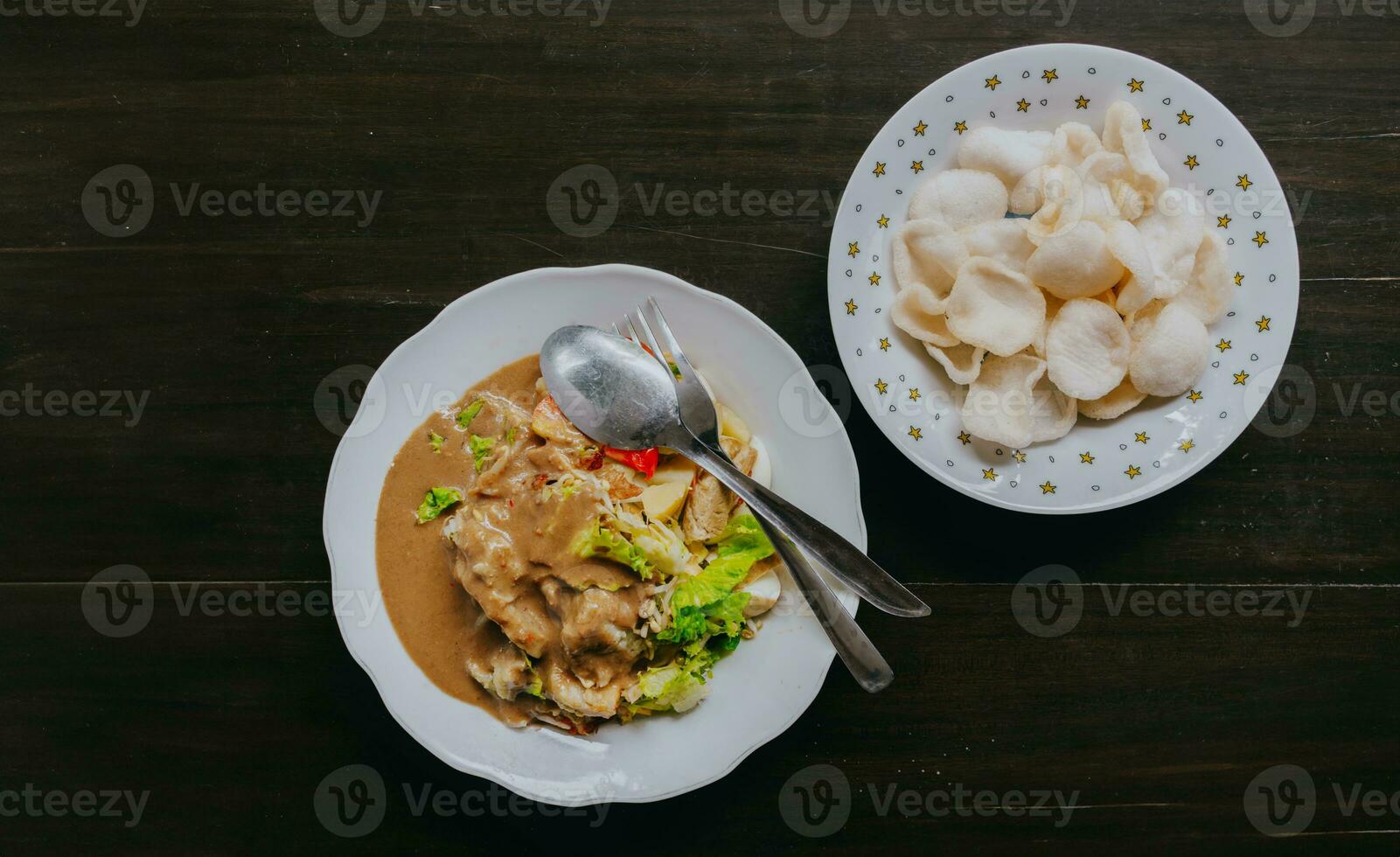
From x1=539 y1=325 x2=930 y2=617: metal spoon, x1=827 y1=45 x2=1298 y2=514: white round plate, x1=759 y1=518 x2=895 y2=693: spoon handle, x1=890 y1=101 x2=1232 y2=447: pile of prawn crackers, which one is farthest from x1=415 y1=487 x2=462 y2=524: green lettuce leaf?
x1=890 y1=101 x2=1232 y2=447: pile of prawn crackers

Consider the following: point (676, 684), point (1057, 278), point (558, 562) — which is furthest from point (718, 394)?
point (1057, 278)

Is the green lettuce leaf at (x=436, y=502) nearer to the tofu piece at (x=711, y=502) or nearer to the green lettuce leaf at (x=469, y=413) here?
the green lettuce leaf at (x=469, y=413)

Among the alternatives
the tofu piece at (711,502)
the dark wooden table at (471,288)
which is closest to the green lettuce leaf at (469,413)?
the dark wooden table at (471,288)

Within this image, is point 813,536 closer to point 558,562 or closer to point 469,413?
point 558,562

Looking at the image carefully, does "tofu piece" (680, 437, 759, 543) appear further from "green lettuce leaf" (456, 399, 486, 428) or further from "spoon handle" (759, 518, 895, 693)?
"green lettuce leaf" (456, 399, 486, 428)

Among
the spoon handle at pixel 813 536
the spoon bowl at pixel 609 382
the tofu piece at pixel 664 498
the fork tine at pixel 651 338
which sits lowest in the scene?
the tofu piece at pixel 664 498
